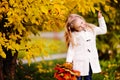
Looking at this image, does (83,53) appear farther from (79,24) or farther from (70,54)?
(79,24)

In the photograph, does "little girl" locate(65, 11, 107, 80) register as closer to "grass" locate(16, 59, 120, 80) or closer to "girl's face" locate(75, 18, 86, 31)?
"girl's face" locate(75, 18, 86, 31)

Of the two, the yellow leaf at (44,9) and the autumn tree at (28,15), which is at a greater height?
the yellow leaf at (44,9)

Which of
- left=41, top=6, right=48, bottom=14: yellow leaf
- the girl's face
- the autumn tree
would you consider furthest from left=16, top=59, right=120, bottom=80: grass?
left=41, top=6, right=48, bottom=14: yellow leaf

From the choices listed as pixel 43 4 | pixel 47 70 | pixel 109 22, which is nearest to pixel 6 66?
pixel 47 70

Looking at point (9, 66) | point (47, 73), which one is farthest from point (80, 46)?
point (47, 73)

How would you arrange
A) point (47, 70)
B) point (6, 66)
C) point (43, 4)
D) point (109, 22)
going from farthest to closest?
point (109, 22), point (47, 70), point (6, 66), point (43, 4)

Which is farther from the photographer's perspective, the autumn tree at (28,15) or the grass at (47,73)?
the grass at (47,73)

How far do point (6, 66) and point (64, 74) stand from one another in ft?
5.38

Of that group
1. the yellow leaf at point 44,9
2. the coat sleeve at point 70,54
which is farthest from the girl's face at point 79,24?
the yellow leaf at point 44,9

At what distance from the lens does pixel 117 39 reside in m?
11.1

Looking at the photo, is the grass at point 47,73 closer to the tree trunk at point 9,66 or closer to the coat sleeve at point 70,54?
the tree trunk at point 9,66

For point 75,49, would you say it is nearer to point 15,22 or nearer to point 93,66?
point 93,66

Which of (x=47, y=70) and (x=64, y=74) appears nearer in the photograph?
(x=64, y=74)

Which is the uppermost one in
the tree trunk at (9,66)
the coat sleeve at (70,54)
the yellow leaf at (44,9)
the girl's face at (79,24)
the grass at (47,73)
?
the yellow leaf at (44,9)
